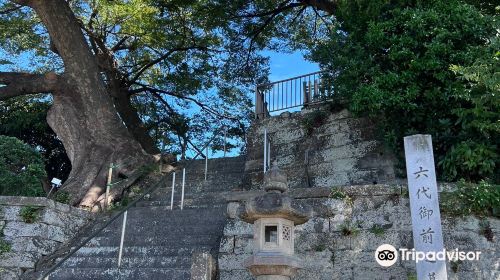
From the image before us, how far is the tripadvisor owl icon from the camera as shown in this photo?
5.98 m

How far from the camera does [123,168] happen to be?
35.0ft

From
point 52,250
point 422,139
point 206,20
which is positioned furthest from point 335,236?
point 206,20

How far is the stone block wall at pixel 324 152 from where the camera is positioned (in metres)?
9.33

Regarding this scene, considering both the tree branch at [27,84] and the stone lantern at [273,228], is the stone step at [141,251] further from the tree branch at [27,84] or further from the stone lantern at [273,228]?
the tree branch at [27,84]

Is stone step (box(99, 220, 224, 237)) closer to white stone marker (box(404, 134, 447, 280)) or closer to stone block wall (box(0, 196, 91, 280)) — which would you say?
stone block wall (box(0, 196, 91, 280))

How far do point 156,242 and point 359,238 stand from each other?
3064mm

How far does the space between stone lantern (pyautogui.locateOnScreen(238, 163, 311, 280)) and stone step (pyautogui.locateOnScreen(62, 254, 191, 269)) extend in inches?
69.2

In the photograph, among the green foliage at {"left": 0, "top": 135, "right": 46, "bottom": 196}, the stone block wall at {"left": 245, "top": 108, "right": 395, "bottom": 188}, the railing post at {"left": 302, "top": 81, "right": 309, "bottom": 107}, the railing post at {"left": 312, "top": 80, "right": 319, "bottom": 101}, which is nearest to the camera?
the green foliage at {"left": 0, "top": 135, "right": 46, "bottom": 196}

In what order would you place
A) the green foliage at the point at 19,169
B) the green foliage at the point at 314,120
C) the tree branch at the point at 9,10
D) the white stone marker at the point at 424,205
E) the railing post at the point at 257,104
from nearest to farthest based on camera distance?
the white stone marker at the point at 424,205 < the green foliage at the point at 19,169 < the green foliage at the point at 314,120 < the railing post at the point at 257,104 < the tree branch at the point at 9,10

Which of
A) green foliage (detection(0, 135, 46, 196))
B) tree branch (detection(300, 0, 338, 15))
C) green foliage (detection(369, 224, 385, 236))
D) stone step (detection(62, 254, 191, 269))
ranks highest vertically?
tree branch (detection(300, 0, 338, 15))

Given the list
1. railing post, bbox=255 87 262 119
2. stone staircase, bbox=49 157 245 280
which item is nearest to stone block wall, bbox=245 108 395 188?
railing post, bbox=255 87 262 119

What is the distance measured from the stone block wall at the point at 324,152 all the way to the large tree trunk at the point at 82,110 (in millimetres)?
2923

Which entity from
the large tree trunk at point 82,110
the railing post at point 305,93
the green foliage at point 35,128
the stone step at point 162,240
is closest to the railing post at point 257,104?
the railing post at point 305,93

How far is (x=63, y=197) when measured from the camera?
372 inches
